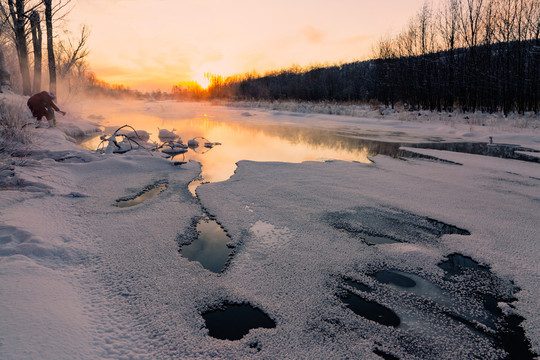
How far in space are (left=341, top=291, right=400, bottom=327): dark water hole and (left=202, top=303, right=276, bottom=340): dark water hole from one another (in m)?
0.58

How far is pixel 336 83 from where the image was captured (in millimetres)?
55406

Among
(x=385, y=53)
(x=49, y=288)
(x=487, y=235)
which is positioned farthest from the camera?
(x=385, y=53)

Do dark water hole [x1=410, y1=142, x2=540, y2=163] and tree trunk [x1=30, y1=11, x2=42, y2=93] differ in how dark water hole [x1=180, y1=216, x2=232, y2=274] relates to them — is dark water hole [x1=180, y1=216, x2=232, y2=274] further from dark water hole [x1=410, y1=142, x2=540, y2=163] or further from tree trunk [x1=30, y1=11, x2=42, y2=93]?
tree trunk [x1=30, y1=11, x2=42, y2=93]

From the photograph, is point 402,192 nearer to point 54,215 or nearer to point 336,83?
point 54,215

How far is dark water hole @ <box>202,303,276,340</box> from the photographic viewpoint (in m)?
1.77

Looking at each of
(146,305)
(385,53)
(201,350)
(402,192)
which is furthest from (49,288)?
(385,53)

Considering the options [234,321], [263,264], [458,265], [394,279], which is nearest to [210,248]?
[263,264]

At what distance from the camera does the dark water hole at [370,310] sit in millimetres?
1896

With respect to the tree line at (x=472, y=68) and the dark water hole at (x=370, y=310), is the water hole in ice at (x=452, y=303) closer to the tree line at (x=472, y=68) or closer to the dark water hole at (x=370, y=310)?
the dark water hole at (x=370, y=310)

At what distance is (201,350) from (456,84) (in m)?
26.6

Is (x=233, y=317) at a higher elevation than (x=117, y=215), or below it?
below

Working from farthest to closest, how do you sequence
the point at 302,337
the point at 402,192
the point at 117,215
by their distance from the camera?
the point at 402,192 → the point at 117,215 → the point at 302,337

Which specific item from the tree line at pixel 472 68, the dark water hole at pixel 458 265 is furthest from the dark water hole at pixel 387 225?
the tree line at pixel 472 68

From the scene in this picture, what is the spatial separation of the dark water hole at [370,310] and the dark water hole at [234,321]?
585mm
